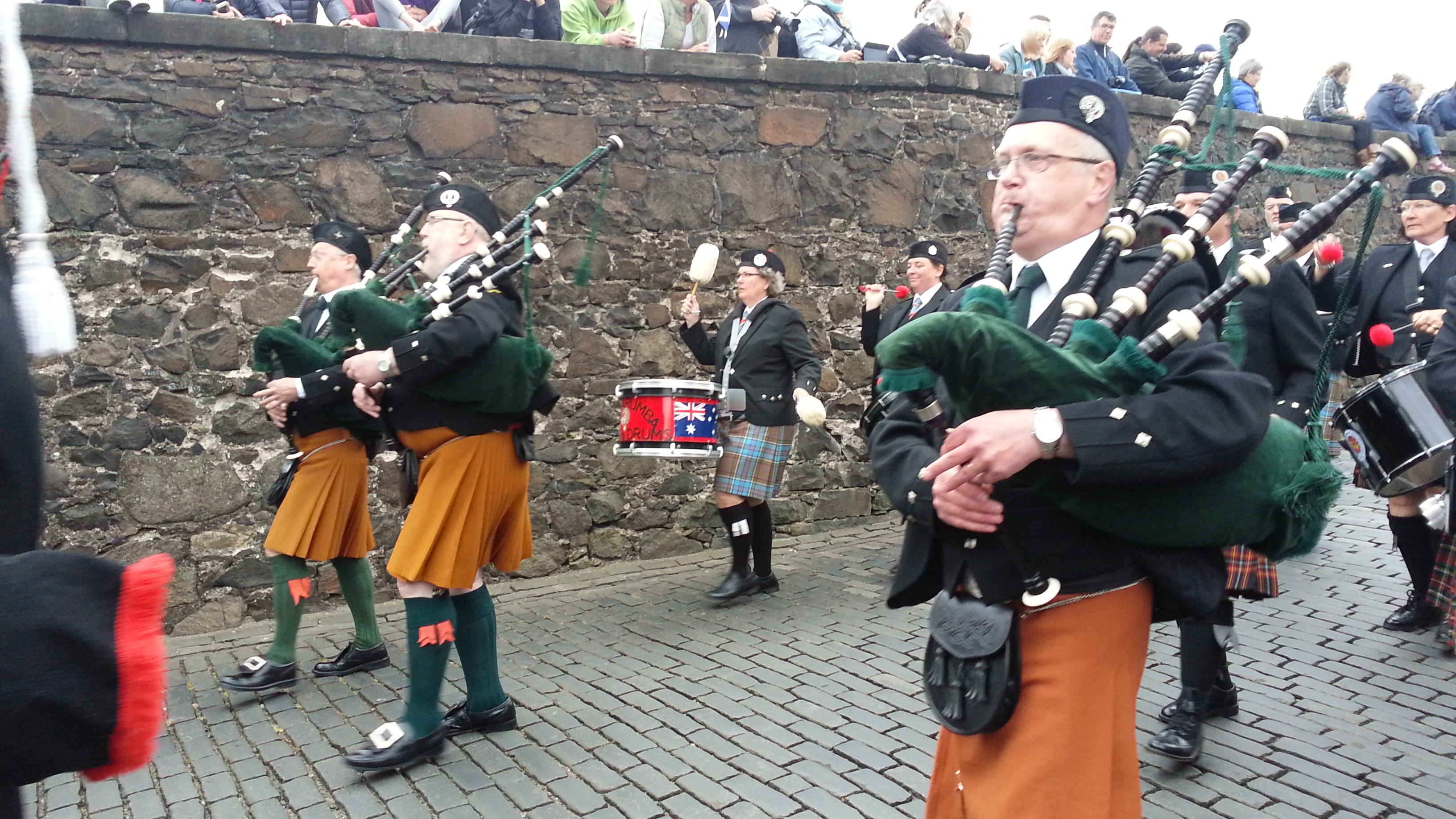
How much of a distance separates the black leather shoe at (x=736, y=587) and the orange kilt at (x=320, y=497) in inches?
81.5

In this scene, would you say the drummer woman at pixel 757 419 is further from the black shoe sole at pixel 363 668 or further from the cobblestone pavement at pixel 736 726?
the black shoe sole at pixel 363 668

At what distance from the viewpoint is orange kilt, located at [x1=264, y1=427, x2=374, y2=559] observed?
4688 mm

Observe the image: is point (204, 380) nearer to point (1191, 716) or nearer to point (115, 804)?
point (115, 804)

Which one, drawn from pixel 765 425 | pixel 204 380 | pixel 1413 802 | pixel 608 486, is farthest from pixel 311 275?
pixel 1413 802

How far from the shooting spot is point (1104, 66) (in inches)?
398

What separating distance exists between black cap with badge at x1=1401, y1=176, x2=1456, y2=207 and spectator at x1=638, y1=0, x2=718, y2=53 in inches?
180

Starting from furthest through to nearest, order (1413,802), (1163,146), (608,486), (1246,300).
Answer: (608,486) → (1246,300) → (1413,802) → (1163,146)

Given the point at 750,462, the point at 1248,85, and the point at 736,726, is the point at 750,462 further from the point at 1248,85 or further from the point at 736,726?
the point at 1248,85

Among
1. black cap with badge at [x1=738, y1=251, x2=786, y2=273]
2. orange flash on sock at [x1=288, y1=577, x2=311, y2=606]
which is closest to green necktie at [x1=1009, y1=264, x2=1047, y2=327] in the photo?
orange flash on sock at [x1=288, y1=577, x2=311, y2=606]

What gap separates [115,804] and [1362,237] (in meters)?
4.15

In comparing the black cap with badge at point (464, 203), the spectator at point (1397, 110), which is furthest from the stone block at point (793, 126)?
the spectator at point (1397, 110)

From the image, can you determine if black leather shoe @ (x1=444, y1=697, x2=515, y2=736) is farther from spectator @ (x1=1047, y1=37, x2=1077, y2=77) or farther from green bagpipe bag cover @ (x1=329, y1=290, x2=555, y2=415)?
spectator @ (x1=1047, y1=37, x2=1077, y2=77)

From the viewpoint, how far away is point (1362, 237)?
2.73 m

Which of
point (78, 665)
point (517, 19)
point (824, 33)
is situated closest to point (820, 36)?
point (824, 33)
